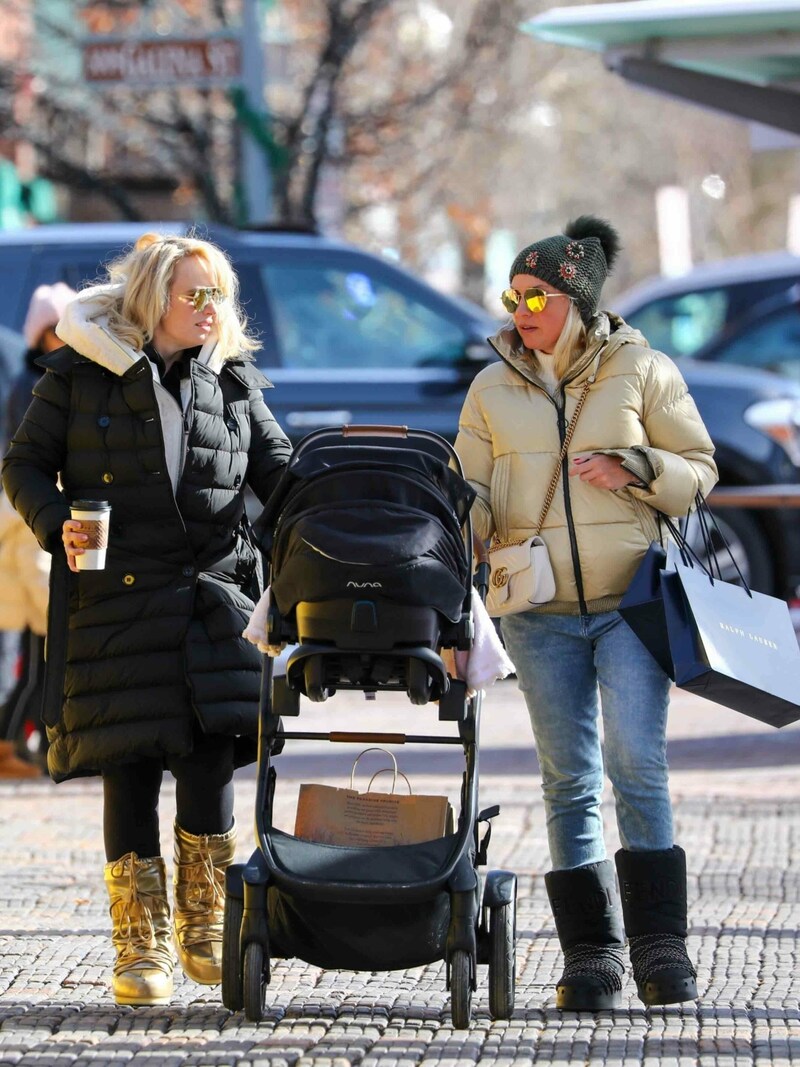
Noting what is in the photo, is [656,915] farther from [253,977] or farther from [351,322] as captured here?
[351,322]

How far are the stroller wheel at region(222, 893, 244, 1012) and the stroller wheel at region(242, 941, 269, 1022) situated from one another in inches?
1.0

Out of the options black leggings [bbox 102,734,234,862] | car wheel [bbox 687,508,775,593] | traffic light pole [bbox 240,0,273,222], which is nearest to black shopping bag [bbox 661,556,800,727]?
black leggings [bbox 102,734,234,862]

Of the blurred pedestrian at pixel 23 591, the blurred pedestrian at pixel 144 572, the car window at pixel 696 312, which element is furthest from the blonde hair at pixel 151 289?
the car window at pixel 696 312

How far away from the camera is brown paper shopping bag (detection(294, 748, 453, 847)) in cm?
490

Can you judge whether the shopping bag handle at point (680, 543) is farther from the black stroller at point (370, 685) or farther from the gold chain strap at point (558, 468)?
the black stroller at point (370, 685)

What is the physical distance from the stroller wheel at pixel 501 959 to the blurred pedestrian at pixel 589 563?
0.79 ft

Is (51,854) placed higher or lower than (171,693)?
lower

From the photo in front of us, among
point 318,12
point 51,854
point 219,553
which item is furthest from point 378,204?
point 219,553

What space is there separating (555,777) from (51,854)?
2.72m

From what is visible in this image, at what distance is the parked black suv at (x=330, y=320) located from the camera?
10508 mm

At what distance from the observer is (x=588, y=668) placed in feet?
16.8

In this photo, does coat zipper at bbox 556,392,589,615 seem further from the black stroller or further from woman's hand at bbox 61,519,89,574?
woman's hand at bbox 61,519,89,574

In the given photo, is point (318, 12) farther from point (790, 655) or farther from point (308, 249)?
point (790, 655)

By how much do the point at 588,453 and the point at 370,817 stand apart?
1.01 metres
